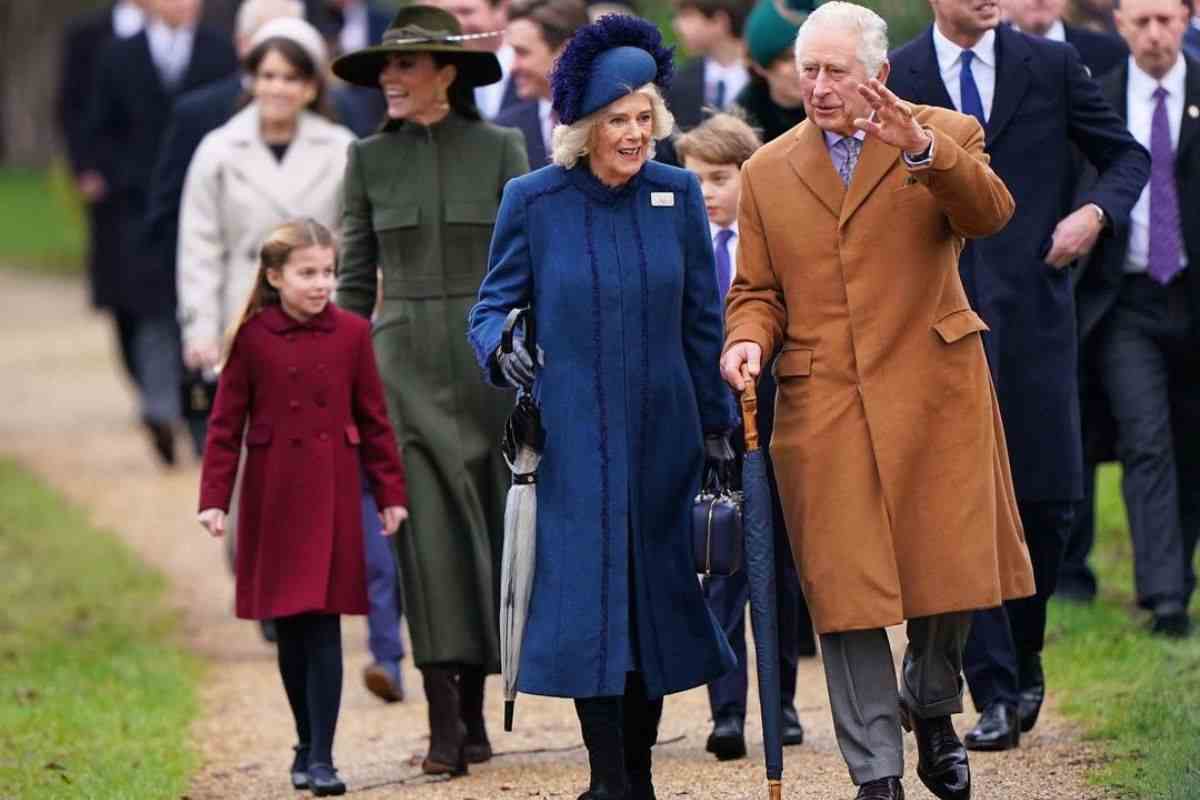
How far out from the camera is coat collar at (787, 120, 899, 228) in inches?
262

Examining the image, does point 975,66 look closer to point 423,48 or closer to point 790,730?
point 423,48

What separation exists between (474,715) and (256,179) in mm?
2476

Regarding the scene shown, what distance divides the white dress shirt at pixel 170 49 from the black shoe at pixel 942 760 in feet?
27.5

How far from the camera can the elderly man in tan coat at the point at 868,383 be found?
21.8 feet

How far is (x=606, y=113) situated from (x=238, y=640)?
16.5 feet

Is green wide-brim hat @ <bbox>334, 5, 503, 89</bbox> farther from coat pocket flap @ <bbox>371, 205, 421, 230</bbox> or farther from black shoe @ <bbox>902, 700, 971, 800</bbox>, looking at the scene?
black shoe @ <bbox>902, 700, 971, 800</bbox>

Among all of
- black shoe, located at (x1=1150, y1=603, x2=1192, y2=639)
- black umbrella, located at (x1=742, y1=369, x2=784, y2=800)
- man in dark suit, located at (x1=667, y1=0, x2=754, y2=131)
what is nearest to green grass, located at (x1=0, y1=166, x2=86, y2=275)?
man in dark suit, located at (x1=667, y1=0, x2=754, y2=131)

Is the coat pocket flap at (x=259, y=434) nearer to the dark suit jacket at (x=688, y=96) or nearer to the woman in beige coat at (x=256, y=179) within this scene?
the woman in beige coat at (x=256, y=179)

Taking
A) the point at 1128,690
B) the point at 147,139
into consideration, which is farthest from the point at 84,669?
the point at 147,139

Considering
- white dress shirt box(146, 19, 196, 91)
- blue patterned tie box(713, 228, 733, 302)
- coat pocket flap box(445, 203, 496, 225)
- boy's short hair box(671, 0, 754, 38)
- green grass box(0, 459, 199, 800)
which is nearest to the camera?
coat pocket flap box(445, 203, 496, 225)

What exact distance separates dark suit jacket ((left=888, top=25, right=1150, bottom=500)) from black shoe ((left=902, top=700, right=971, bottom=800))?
1.06 m

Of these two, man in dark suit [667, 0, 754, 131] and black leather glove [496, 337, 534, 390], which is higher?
man in dark suit [667, 0, 754, 131]

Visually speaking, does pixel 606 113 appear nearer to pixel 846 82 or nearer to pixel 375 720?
pixel 846 82

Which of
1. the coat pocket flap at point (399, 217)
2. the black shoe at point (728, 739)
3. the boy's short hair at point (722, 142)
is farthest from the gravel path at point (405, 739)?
the boy's short hair at point (722, 142)
